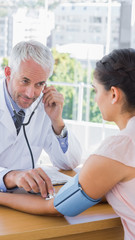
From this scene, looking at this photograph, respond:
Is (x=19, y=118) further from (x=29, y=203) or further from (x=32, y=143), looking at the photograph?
(x=29, y=203)

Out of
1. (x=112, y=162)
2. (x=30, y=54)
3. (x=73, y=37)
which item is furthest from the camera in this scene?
(x=73, y=37)

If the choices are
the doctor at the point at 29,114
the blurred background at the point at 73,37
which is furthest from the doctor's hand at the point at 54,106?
the blurred background at the point at 73,37

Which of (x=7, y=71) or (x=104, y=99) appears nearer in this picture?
(x=104, y=99)

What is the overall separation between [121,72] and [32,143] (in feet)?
3.18

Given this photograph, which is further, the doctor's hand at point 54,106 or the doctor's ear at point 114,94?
Result: the doctor's hand at point 54,106

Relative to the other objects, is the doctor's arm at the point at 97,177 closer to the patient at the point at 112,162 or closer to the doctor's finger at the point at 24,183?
the patient at the point at 112,162

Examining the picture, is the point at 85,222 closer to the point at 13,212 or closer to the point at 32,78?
the point at 13,212

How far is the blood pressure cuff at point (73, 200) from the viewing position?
1289 millimetres

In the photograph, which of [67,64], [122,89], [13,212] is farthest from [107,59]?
[67,64]

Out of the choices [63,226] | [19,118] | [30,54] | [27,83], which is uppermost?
[30,54]

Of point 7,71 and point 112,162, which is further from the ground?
point 7,71

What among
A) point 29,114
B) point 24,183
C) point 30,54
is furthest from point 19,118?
point 24,183

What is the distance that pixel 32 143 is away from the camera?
2.16 m

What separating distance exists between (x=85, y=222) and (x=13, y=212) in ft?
0.90
